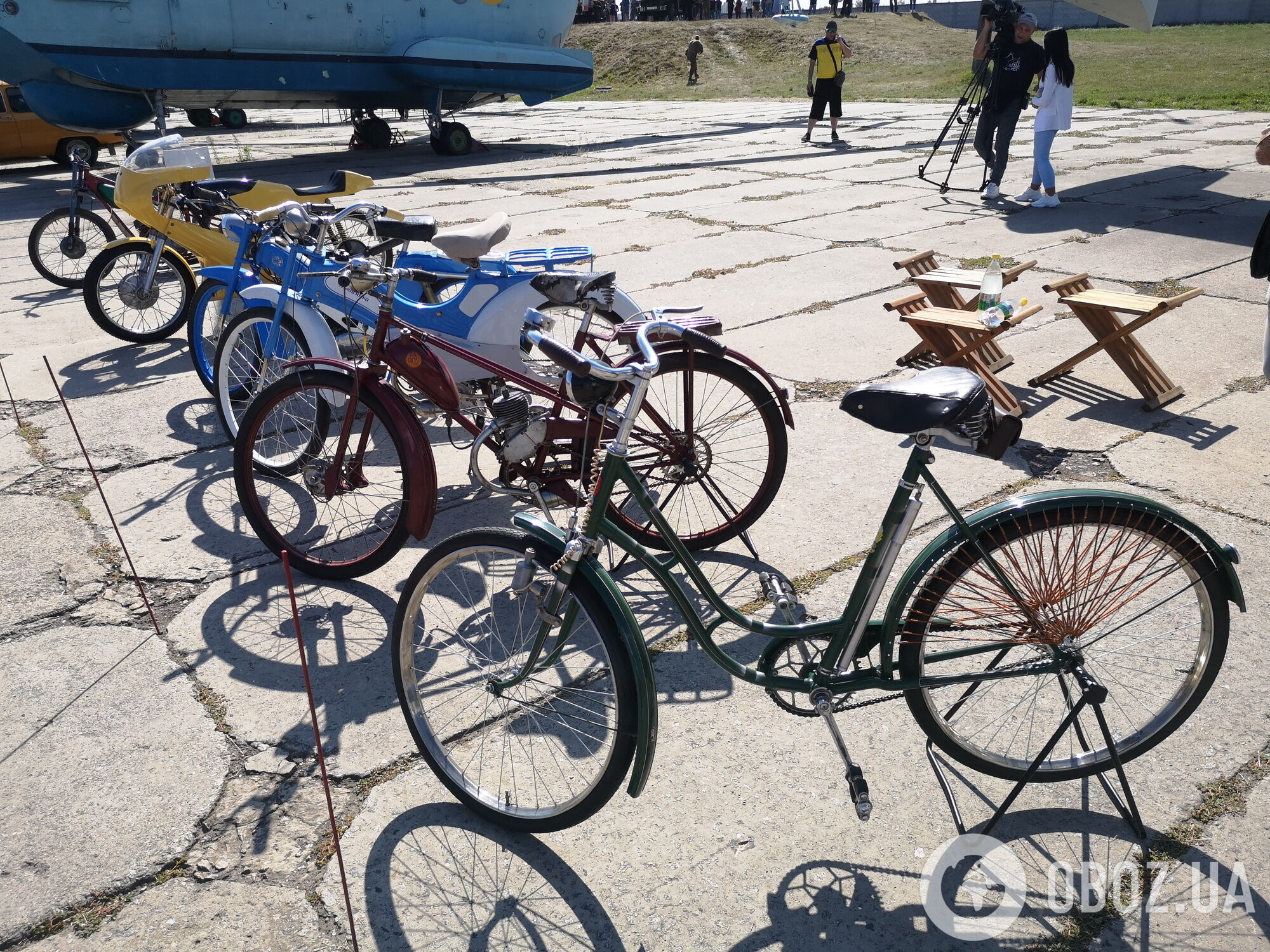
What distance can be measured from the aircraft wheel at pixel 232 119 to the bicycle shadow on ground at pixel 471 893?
25.4 m

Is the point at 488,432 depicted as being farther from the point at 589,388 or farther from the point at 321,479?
the point at 589,388

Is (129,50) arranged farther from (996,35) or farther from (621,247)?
(996,35)

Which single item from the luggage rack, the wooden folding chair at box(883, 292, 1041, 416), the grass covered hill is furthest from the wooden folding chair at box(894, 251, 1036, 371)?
the grass covered hill

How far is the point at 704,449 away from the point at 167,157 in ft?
15.4

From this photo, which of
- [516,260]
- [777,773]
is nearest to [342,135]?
[516,260]

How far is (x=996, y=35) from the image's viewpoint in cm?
1050

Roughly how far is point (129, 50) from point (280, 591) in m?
15.0

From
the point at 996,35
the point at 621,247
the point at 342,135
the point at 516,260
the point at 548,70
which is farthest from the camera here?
the point at 342,135

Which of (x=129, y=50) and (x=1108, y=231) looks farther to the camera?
(x=129, y=50)

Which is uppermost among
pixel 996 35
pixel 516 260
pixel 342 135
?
pixel 996 35

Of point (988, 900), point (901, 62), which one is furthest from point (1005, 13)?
point (901, 62)

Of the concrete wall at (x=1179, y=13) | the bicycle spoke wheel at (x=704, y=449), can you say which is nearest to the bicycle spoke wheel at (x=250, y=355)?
the bicycle spoke wheel at (x=704, y=449)

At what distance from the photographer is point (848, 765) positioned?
2566 mm

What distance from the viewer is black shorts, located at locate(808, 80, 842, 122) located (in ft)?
55.7
